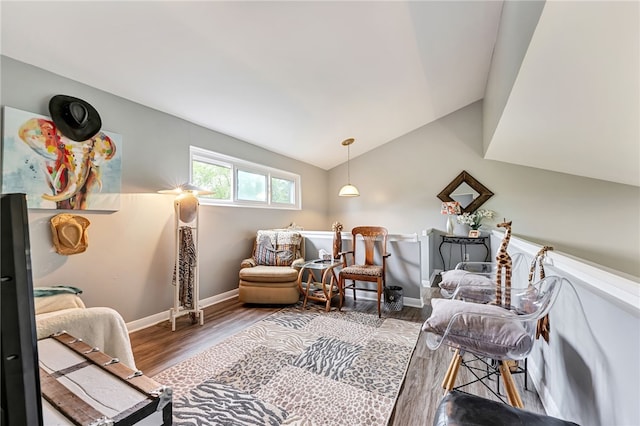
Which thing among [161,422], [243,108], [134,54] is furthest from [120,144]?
[161,422]

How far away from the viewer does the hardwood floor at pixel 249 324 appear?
5.46 feet

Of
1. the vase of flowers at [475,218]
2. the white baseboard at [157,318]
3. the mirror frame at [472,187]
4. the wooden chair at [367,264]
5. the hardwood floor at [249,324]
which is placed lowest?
the hardwood floor at [249,324]

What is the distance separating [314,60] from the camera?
280 centimetres

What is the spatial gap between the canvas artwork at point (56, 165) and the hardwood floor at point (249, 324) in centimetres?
137

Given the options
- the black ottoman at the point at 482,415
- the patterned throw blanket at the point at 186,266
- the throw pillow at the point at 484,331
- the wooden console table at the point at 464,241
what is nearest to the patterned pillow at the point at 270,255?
the patterned throw blanket at the point at 186,266

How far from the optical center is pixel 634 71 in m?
1.67

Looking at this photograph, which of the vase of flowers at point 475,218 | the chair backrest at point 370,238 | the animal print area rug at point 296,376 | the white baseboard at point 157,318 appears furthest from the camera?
the vase of flowers at point 475,218

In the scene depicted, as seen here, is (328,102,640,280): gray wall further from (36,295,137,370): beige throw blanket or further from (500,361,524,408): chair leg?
(36,295,137,370): beige throw blanket

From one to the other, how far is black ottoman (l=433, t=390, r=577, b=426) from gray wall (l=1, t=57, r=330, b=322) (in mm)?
2934

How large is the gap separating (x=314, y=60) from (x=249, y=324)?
2904 mm

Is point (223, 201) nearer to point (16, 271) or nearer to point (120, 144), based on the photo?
point (120, 144)

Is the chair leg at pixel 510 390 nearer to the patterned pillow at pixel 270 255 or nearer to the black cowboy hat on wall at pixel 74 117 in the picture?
the patterned pillow at pixel 270 255

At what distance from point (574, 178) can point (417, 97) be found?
2.87 m

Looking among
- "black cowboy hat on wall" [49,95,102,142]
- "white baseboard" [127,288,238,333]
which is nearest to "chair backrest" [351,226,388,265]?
"white baseboard" [127,288,238,333]
